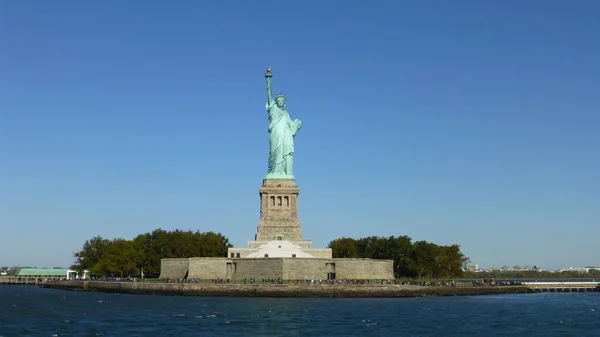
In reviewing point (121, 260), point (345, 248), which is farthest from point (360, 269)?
point (121, 260)

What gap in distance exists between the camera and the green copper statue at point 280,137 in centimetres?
9056

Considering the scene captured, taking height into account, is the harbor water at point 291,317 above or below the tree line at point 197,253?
below

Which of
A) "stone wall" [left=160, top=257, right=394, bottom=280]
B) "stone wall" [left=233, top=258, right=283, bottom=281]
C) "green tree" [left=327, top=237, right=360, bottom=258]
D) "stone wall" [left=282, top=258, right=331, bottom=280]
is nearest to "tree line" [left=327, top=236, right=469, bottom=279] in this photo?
"green tree" [left=327, top=237, right=360, bottom=258]

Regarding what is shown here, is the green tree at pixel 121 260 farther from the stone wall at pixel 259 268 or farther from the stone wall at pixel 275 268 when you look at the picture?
the stone wall at pixel 259 268

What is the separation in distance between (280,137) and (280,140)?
0.39 meters

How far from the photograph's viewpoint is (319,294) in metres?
69.9

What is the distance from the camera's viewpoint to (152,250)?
9512 centimetres

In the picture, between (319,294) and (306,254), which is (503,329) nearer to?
(319,294)

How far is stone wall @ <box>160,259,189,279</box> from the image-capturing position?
80125 millimetres

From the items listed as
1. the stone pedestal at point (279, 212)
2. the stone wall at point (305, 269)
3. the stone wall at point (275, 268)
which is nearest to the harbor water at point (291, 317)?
the stone wall at point (305, 269)

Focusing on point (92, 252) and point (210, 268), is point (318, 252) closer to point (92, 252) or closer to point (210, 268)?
point (210, 268)

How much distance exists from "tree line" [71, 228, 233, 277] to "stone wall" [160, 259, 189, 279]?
447 inches

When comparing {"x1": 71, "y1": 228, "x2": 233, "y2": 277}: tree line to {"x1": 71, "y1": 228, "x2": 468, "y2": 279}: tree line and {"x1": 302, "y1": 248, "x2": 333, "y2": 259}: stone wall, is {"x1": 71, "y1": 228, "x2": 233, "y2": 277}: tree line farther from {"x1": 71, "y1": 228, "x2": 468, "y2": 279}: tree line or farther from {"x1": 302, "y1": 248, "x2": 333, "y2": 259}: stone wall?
{"x1": 302, "y1": 248, "x2": 333, "y2": 259}: stone wall

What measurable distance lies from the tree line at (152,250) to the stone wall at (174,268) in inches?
447
